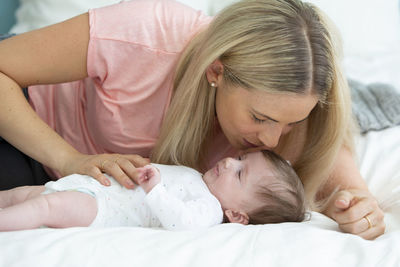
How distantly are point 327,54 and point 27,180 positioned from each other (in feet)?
2.75

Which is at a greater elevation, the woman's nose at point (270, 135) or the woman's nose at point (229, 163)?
the woman's nose at point (270, 135)

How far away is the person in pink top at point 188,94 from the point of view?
1093 millimetres

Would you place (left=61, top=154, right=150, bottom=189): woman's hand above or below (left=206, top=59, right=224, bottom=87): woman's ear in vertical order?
below

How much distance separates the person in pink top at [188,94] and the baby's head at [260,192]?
7cm

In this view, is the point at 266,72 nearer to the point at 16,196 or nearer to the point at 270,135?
the point at 270,135

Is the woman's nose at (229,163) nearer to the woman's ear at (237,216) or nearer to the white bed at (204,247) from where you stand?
the woman's ear at (237,216)

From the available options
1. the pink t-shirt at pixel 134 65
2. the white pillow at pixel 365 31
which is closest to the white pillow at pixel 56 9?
the white pillow at pixel 365 31

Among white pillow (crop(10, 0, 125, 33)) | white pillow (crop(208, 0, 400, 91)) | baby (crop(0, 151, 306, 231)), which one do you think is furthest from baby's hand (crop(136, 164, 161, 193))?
white pillow (crop(208, 0, 400, 91))

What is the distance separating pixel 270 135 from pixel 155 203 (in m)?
0.33

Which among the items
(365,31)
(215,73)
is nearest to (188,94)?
(215,73)

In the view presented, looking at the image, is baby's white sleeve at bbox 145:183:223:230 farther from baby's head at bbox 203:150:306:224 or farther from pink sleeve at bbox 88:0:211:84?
pink sleeve at bbox 88:0:211:84

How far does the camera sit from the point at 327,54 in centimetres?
113

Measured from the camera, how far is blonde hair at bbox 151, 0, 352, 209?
1.08m

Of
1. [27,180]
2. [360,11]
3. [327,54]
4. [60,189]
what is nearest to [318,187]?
[327,54]
